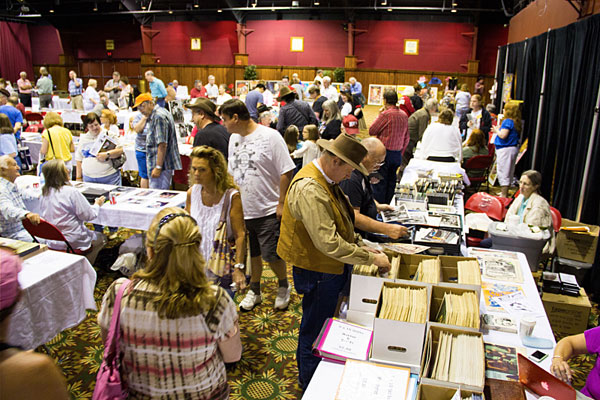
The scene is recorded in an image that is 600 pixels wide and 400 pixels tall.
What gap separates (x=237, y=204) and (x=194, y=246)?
1302 mm

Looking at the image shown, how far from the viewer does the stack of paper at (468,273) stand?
7.14 feet

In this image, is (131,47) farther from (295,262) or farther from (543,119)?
(295,262)

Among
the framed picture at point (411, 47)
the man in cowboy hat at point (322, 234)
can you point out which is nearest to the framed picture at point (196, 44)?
the framed picture at point (411, 47)

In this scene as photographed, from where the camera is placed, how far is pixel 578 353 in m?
2.13

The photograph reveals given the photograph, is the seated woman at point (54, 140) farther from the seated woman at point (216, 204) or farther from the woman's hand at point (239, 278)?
the woman's hand at point (239, 278)

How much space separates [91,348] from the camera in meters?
3.48

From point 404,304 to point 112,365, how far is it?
1.19 m

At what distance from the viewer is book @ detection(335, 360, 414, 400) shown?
5.56 feet

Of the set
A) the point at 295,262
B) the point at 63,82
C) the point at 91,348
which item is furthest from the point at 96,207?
the point at 63,82

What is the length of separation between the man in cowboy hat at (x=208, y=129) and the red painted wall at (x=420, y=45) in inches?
660

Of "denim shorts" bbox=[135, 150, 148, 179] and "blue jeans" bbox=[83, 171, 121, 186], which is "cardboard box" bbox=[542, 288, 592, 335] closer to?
"denim shorts" bbox=[135, 150, 148, 179]

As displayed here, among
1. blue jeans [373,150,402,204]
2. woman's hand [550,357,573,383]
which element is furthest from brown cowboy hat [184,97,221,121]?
woman's hand [550,357,573,383]

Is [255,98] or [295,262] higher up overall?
[255,98]

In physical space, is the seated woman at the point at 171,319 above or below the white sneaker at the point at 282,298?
above
